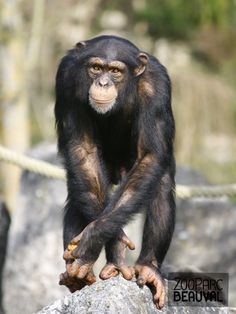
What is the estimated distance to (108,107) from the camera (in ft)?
16.2

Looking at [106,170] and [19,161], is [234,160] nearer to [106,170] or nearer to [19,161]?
[19,161]

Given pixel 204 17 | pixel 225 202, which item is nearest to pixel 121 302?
pixel 225 202

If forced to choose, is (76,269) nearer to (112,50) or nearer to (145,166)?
(145,166)

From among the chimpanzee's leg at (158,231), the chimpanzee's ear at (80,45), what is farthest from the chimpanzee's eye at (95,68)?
the chimpanzee's leg at (158,231)

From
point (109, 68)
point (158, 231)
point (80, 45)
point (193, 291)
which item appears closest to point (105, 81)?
point (109, 68)

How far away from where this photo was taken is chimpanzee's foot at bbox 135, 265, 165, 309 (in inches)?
170

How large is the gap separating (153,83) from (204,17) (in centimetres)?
699

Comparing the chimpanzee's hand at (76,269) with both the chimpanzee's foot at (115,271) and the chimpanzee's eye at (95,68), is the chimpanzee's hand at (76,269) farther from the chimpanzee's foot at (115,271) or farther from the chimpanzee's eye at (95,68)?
the chimpanzee's eye at (95,68)

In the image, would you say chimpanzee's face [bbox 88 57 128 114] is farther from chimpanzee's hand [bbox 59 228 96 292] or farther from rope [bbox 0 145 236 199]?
rope [bbox 0 145 236 199]

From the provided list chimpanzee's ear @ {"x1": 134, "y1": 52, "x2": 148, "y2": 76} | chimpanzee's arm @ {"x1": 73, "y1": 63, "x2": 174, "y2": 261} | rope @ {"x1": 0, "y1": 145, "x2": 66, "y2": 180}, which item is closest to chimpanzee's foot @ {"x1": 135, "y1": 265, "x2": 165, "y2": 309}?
chimpanzee's arm @ {"x1": 73, "y1": 63, "x2": 174, "y2": 261}

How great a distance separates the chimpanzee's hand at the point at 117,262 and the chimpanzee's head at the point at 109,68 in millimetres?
753

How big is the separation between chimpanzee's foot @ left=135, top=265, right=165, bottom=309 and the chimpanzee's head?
37.2 inches

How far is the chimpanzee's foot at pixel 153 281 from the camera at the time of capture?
4.32 m

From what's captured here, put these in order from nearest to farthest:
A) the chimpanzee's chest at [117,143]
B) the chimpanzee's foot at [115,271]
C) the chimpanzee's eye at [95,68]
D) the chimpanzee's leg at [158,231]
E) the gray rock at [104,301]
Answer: the gray rock at [104,301]
the chimpanzee's foot at [115,271]
the chimpanzee's leg at [158,231]
the chimpanzee's eye at [95,68]
the chimpanzee's chest at [117,143]
